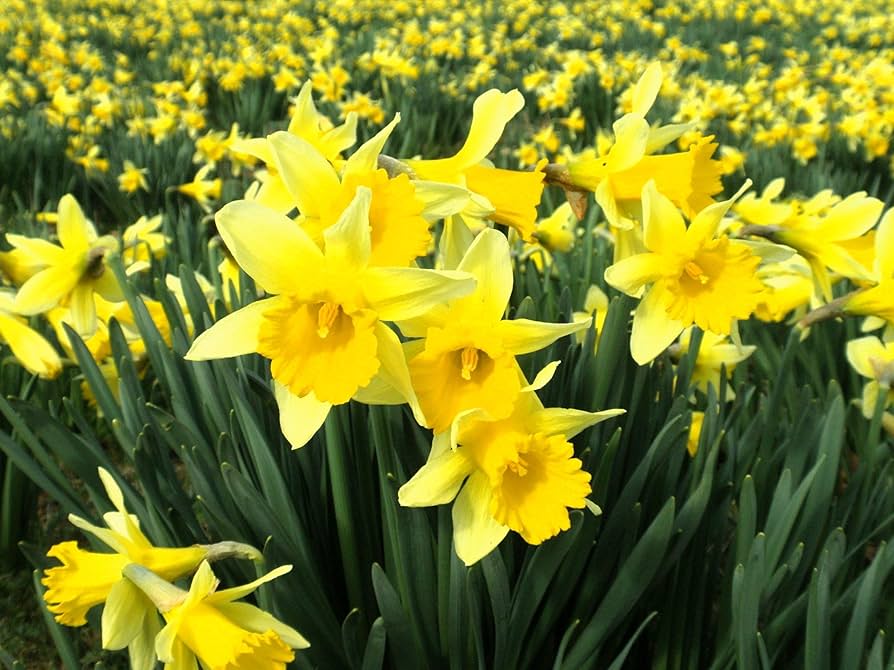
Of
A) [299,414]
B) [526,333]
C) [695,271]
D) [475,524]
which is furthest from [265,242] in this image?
[695,271]

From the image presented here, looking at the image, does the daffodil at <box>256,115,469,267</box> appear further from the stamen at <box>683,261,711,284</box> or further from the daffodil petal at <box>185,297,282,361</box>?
the stamen at <box>683,261,711,284</box>

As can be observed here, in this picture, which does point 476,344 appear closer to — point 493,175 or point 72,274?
point 493,175

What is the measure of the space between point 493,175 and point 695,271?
0.93 feet

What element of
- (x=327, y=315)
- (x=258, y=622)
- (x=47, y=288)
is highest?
(x=327, y=315)

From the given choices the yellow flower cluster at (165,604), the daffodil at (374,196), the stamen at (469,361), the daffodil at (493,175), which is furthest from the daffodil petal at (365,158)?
the yellow flower cluster at (165,604)

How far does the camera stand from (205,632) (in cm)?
87

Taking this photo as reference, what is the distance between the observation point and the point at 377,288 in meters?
0.84

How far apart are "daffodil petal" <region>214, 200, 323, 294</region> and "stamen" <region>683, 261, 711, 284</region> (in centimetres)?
46

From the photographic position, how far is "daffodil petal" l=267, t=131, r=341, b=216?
863 millimetres

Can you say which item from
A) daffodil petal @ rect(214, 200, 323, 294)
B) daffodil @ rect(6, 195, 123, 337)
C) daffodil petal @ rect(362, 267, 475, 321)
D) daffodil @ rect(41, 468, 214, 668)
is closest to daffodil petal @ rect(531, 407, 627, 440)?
daffodil petal @ rect(362, 267, 475, 321)

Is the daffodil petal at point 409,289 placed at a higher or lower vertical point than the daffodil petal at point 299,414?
higher

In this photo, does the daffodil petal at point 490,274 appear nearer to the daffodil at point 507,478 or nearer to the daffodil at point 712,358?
the daffodil at point 507,478

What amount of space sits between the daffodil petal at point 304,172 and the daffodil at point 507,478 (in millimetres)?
301

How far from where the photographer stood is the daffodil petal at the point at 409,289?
32.2 inches
